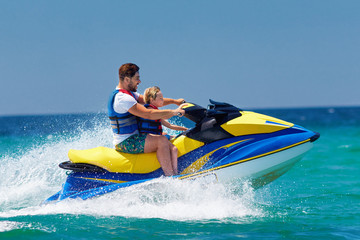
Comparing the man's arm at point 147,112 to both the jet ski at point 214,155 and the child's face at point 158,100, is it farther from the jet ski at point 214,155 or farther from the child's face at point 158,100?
the jet ski at point 214,155

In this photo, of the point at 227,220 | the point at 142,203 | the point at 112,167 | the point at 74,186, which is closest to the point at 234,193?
the point at 227,220

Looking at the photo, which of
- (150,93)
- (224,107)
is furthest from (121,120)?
(224,107)

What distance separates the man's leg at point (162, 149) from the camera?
15.6ft

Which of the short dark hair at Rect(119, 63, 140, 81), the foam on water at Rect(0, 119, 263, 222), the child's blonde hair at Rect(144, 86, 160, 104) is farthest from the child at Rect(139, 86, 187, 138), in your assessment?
the foam on water at Rect(0, 119, 263, 222)

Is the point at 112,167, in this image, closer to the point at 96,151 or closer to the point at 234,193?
the point at 96,151

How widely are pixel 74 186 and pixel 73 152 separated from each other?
37 cm

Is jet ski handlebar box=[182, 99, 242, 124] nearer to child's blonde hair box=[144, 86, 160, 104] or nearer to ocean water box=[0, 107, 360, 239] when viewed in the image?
child's blonde hair box=[144, 86, 160, 104]

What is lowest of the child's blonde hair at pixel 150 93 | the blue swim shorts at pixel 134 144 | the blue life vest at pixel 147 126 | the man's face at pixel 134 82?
Answer: the blue swim shorts at pixel 134 144

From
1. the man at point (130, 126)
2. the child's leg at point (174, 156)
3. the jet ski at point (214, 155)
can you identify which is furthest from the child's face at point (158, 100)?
the child's leg at point (174, 156)

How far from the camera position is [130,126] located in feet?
15.9

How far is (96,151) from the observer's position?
16.4 ft

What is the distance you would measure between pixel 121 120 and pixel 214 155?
1035 mm

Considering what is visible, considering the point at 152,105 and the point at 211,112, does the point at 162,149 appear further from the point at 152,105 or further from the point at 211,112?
the point at 211,112

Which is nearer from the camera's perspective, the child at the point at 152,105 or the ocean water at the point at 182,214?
the ocean water at the point at 182,214
